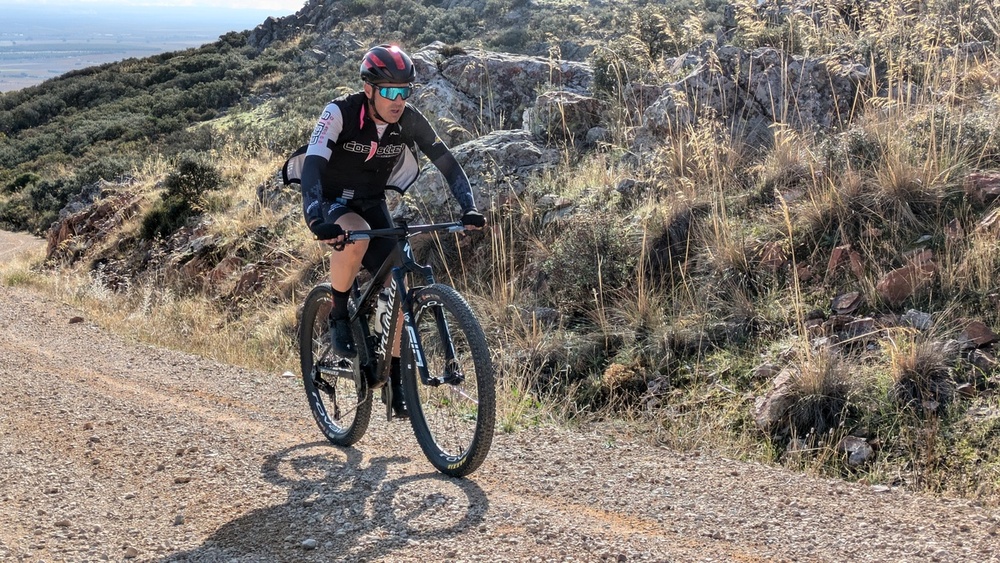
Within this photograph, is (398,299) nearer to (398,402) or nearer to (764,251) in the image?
(398,402)

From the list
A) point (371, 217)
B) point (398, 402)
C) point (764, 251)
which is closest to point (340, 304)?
point (371, 217)

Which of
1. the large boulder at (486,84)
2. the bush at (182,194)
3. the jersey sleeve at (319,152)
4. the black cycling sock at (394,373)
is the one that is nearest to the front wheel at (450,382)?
the black cycling sock at (394,373)

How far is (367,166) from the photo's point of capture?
5176 mm

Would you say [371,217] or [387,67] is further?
[371,217]

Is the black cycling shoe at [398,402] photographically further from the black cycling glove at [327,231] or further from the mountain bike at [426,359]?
the black cycling glove at [327,231]

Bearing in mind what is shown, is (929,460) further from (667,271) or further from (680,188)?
(680,188)

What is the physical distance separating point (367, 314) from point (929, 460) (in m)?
3.29

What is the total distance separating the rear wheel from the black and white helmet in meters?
1.37

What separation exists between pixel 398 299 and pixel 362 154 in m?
0.98

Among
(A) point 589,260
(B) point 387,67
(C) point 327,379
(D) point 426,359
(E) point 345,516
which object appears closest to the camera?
(E) point 345,516

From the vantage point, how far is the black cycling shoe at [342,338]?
5125mm

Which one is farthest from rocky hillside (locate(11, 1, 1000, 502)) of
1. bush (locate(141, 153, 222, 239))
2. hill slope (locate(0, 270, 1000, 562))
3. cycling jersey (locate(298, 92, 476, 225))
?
bush (locate(141, 153, 222, 239))

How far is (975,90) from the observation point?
796 cm

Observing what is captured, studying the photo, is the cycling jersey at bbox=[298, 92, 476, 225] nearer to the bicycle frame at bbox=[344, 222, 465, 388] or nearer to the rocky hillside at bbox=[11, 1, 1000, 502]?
the bicycle frame at bbox=[344, 222, 465, 388]
